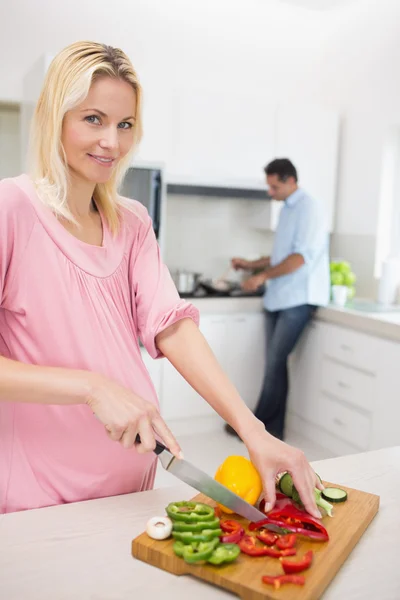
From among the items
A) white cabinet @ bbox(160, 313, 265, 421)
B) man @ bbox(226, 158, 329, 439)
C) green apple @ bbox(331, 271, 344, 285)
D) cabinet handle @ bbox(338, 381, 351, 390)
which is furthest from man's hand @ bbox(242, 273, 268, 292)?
cabinet handle @ bbox(338, 381, 351, 390)

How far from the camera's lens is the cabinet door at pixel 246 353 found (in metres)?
3.55

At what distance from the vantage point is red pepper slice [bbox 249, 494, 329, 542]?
35.3 inches

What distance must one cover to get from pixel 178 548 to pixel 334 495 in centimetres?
34

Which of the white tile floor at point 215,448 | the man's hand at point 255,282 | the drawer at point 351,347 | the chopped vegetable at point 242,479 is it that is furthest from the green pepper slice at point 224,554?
the man's hand at point 255,282

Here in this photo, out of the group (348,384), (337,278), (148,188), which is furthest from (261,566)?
(337,278)

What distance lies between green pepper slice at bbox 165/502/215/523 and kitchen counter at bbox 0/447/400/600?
0.25 feet

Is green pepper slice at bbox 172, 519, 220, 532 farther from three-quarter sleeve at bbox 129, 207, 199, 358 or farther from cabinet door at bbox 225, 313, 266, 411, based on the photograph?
cabinet door at bbox 225, 313, 266, 411

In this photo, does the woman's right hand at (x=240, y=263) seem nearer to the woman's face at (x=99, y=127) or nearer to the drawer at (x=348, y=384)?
the drawer at (x=348, y=384)

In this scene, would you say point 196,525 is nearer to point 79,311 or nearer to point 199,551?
point 199,551

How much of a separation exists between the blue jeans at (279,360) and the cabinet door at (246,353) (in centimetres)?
8

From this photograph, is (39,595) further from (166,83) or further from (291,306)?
(166,83)

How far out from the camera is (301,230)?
334cm

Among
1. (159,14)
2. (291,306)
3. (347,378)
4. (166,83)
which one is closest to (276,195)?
(291,306)

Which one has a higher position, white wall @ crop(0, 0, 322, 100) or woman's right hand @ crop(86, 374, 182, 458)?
white wall @ crop(0, 0, 322, 100)
